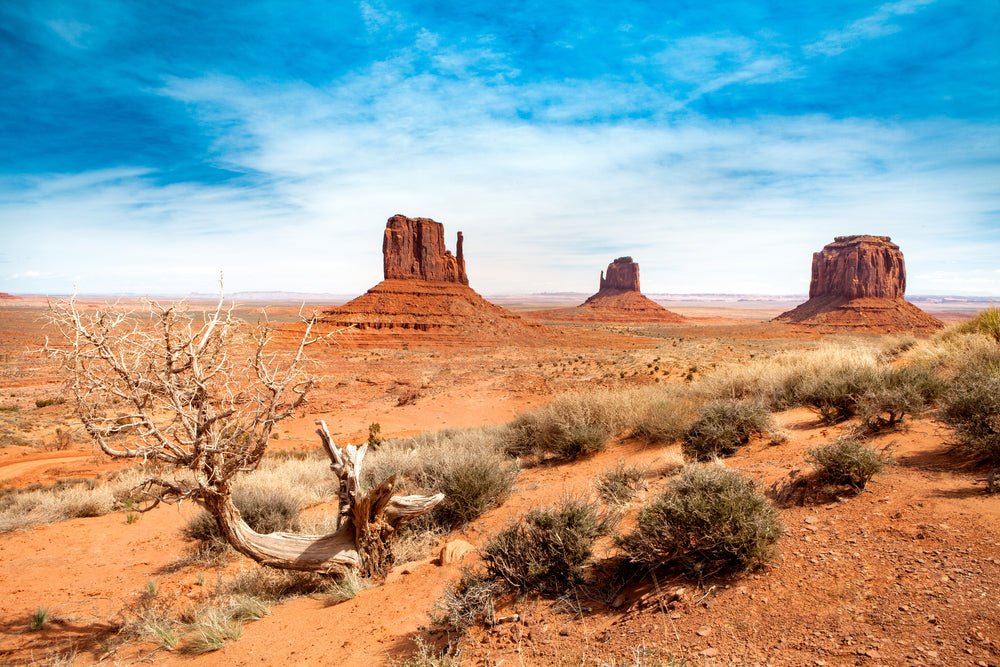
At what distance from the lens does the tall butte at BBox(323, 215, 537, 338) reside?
5497 cm

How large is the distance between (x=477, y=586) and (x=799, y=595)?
231 cm

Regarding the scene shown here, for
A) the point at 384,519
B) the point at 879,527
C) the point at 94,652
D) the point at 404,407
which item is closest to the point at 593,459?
the point at 384,519

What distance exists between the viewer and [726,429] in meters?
7.29

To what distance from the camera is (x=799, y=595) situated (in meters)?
3.29

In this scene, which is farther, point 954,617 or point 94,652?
point 94,652

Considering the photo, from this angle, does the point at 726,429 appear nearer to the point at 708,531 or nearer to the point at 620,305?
the point at 708,531

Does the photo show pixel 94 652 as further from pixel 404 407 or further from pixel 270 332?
pixel 404 407

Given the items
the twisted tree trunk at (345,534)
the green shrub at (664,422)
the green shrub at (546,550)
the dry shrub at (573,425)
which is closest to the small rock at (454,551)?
the twisted tree trunk at (345,534)

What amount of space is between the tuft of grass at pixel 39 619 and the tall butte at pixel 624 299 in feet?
314

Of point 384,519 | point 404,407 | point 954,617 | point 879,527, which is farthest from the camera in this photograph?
point 404,407

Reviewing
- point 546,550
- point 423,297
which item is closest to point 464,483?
point 546,550

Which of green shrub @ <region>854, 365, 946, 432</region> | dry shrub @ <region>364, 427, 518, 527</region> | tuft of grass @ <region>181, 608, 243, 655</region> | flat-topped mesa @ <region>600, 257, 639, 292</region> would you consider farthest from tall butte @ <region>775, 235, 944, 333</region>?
tuft of grass @ <region>181, 608, 243, 655</region>

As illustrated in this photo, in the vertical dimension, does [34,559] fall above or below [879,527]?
below

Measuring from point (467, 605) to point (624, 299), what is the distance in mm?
113871
